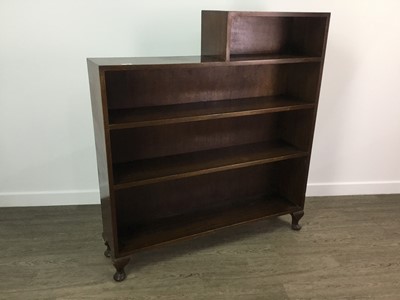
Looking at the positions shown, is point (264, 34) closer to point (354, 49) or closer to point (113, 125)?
point (354, 49)

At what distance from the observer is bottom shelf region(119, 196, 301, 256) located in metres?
1.91

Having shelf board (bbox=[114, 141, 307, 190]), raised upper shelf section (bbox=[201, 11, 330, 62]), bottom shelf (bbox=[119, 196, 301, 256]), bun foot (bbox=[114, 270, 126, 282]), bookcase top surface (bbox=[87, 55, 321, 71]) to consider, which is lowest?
bun foot (bbox=[114, 270, 126, 282])

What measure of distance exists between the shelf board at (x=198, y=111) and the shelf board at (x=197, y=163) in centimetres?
29

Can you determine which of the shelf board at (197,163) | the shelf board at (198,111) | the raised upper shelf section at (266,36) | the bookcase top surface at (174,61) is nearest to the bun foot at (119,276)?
the shelf board at (197,163)

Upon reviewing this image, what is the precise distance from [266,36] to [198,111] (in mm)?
678

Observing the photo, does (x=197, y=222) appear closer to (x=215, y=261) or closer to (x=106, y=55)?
(x=215, y=261)

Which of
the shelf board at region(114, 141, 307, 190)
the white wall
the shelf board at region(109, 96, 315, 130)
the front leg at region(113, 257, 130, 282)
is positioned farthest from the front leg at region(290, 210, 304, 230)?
the front leg at region(113, 257, 130, 282)

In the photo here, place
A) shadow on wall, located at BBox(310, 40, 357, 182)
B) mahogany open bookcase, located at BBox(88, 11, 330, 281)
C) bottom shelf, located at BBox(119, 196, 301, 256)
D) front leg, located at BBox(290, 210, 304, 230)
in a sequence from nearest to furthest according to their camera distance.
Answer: mahogany open bookcase, located at BBox(88, 11, 330, 281)
bottom shelf, located at BBox(119, 196, 301, 256)
front leg, located at BBox(290, 210, 304, 230)
shadow on wall, located at BBox(310, 40, 357, 182)

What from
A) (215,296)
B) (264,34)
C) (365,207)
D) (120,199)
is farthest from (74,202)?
(365,207)

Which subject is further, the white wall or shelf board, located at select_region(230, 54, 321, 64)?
the white wall

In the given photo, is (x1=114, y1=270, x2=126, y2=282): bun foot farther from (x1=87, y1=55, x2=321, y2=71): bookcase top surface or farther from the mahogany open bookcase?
(x1=87, y1=55, x2=321, y2=71): bookcase top surface

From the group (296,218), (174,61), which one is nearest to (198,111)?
(174,61)

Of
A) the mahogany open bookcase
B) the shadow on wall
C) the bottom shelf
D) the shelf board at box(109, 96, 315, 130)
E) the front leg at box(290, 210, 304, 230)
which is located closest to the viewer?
the shelf board at box(109, 96, 315, 130)

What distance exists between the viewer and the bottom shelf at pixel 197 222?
191 cm
